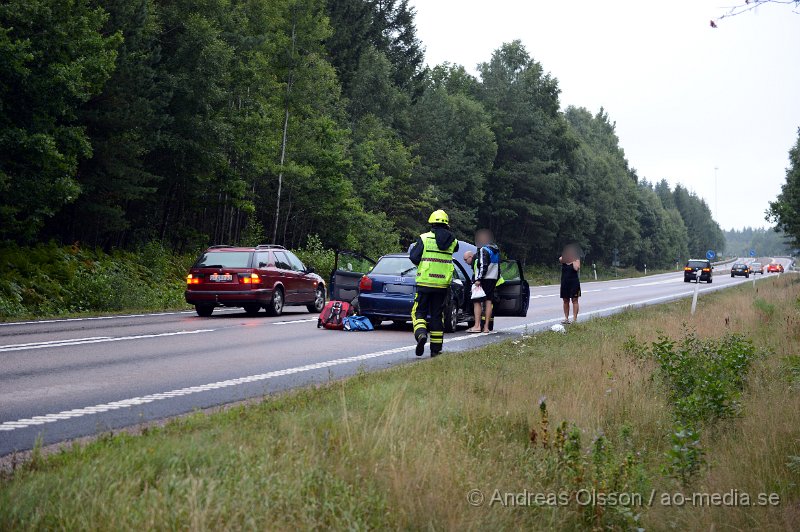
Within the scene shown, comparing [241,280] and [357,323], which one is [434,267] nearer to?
[357,323]

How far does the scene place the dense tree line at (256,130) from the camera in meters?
23.7

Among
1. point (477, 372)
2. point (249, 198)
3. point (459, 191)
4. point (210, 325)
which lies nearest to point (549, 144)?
point (459, 191)

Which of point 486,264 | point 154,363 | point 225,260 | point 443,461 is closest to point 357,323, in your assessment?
point 486,264

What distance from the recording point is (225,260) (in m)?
21.5

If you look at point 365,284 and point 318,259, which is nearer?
point 365,284

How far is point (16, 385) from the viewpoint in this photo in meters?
9.44

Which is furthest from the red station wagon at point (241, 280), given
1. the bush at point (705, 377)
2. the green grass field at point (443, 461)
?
the green grass field at point (443, 461)

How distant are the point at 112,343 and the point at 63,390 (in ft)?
15.9

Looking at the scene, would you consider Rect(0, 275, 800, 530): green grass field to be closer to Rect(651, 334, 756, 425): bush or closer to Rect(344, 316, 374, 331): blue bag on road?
Rect(651, 334, 756, 425): bush

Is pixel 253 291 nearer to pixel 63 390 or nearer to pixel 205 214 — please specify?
pixel 63 390

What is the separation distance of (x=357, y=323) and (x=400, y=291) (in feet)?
3.76

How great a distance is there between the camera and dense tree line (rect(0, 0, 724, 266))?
933 inches

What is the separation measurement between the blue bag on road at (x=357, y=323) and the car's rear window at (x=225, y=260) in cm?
442

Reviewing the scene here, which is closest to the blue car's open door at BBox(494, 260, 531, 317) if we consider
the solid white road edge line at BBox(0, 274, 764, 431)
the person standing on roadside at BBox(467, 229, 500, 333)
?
the person standing on roadside at BBox(467, 229, 500, 333)
